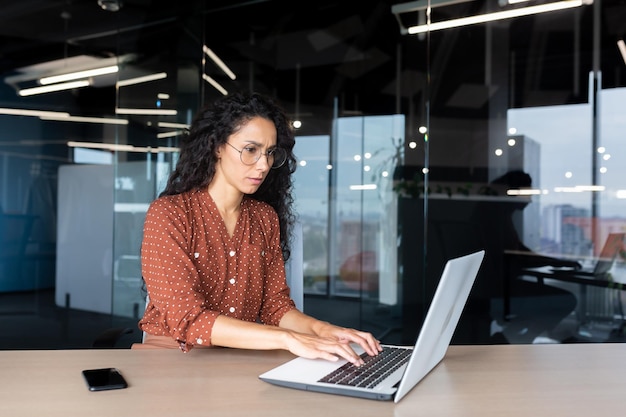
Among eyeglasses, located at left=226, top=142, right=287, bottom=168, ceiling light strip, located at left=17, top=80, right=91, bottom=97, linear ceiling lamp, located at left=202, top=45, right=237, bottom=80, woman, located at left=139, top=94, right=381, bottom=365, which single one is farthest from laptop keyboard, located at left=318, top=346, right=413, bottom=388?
ceiling light strip, located at left=17, top=80, right=91, bottom=97

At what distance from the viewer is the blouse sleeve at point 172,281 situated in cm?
156

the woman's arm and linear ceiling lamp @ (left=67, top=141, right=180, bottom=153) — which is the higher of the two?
linear ceiling lamp @ (left=67, top=141, right=180, bottom=153)

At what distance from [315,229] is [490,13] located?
215 centimetres

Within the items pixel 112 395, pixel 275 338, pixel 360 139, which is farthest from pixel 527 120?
pixel 112 395

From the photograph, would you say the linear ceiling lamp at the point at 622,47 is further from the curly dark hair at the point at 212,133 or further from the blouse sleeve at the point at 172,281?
the blouse sleeve at the point at 172,281

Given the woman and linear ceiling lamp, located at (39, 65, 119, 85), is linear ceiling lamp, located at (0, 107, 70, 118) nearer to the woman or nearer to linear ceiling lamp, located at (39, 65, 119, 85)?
linear ceiling lamp, located at (39, 65, 119, 85)

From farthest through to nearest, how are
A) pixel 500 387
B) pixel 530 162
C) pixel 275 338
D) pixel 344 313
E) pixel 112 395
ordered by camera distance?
pixel 344 313
pixel 530 162
pixel 275 338
pixel 500 387
pixel 112 395

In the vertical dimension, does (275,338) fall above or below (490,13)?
below

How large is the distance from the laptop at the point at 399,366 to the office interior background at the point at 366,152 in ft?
10.5

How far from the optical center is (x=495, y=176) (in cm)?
→ 458

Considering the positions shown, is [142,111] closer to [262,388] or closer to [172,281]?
[172,281]

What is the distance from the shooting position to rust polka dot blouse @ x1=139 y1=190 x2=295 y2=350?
161cm

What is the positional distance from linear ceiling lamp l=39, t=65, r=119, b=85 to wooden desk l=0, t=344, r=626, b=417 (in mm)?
3729

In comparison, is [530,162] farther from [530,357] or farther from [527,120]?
[530,357]
